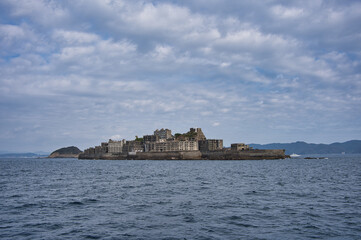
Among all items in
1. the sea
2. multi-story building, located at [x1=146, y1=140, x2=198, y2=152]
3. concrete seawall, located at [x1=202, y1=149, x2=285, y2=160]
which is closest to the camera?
the sea

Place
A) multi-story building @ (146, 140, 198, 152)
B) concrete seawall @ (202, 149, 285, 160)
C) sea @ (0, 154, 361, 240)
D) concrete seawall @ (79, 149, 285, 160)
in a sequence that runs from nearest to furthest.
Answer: sea @ (0, 154, 361, 240)
concrete seawall @ (202, 149, 285, 160)
concrete seawall @ (79, 149, 285, 160)
multi-story building @ (146, 140, 198, 152)

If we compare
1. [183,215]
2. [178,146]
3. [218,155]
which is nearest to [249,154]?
[218,155]

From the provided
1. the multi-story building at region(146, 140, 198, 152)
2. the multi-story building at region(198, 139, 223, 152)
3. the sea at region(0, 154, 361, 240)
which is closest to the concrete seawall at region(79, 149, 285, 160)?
the multi-story building at region(146, 140, 198, 152)

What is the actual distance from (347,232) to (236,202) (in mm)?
11862

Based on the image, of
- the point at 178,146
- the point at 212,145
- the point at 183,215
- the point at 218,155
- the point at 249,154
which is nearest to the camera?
the point at 183,215

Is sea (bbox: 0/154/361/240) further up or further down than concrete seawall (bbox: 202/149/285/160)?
further down

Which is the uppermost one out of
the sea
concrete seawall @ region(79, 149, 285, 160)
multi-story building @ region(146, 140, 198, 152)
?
multi-story building @ region(146, 140, 198, 152)

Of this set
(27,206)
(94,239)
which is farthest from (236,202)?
(27,206)

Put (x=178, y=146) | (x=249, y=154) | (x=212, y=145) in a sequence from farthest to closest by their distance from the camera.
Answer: (x=212, y=145) < (x=178, y=146) < (x=249, y=154)

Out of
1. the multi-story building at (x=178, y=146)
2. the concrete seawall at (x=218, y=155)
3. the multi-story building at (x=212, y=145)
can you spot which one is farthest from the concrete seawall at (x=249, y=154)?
the multi-story building at (x=178, y=146)

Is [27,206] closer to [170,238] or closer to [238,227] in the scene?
[170,238]

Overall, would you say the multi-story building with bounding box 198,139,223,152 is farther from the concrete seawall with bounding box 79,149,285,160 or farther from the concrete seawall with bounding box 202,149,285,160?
the concrete seawall with bounding box 202,149,285,160

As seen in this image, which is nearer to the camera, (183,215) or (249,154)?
(183,215)

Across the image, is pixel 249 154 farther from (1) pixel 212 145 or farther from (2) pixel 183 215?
(2) pixel 183 215
